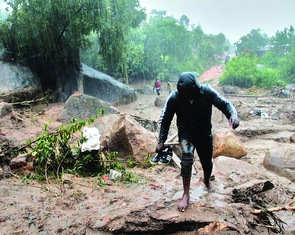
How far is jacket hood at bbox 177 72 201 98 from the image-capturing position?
297 centimetres

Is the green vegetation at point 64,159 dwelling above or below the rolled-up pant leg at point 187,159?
below

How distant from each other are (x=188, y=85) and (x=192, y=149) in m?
0.75

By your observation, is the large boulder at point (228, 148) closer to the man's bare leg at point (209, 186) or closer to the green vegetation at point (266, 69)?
the man's bare leg at point (209, 186)

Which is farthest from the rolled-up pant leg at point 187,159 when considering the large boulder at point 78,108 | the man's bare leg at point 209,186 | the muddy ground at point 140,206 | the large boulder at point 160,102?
the large boulder at point 160,102

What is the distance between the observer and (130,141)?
17.7ft

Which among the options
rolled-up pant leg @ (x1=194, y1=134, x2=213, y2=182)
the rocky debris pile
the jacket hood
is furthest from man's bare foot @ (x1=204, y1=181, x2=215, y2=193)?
the rocky debris pile

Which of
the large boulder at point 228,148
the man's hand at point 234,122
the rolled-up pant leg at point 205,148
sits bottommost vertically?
the large boulder at point 228,148

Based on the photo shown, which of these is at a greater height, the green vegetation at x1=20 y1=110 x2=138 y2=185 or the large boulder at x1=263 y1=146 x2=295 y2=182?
the green vegetation at x1=20 y1=110 x2=138 y2=185

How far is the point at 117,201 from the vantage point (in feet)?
11.2

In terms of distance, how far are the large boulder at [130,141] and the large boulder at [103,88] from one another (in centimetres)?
1204

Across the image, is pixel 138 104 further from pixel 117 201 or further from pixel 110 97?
pixel 117 201

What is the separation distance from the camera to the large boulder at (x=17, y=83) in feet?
37.3

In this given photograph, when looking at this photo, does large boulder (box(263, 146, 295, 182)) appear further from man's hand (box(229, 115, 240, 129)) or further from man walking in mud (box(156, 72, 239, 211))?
man's hand (box(229, 115, 240, 129))

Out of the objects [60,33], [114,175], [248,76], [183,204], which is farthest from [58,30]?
[248,76]
